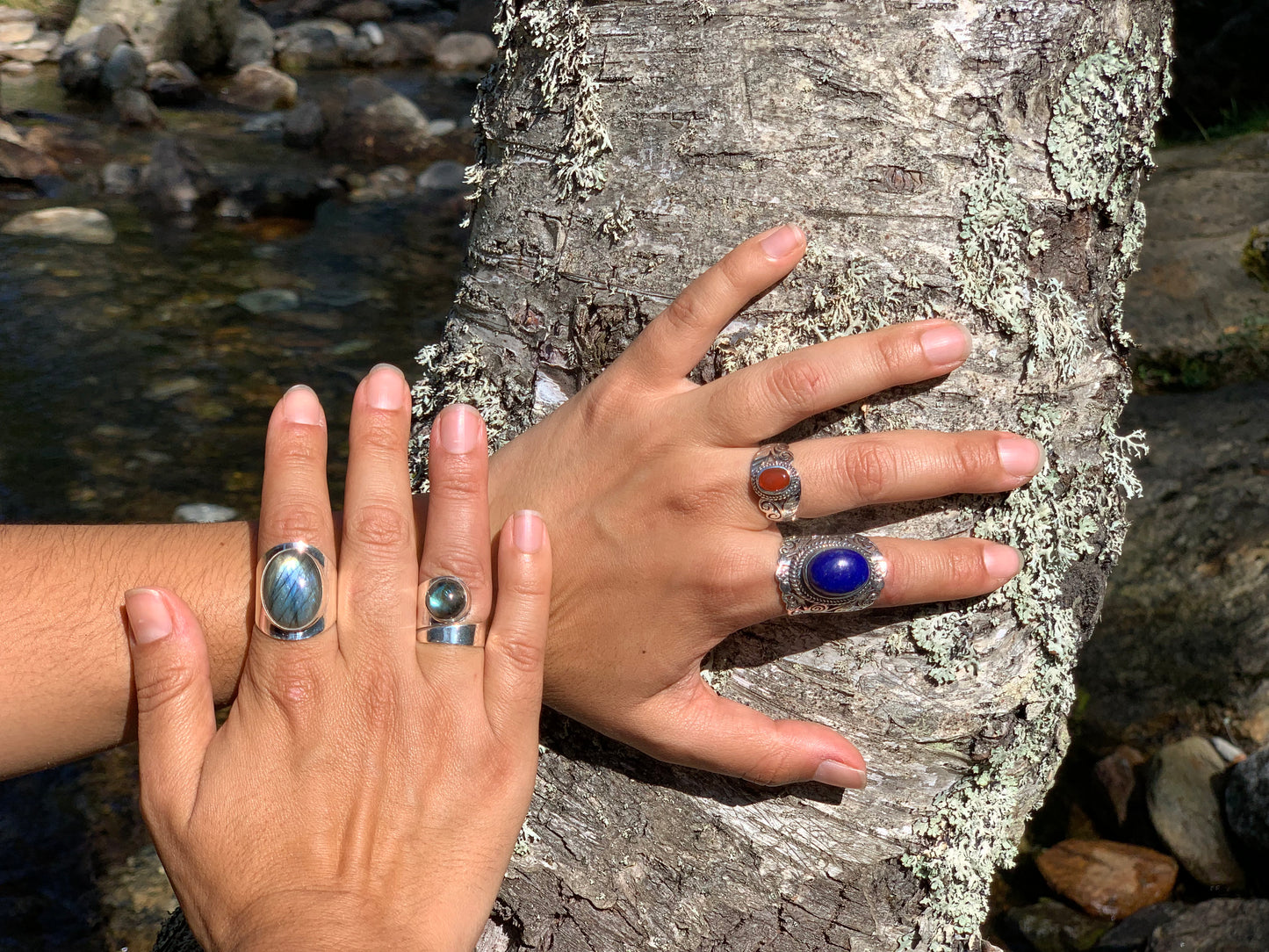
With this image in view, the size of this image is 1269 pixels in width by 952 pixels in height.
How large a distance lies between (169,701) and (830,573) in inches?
39.5

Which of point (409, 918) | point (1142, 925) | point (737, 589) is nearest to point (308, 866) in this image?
point (409, 918)

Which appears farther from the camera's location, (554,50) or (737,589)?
(554,50)

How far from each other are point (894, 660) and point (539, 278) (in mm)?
863

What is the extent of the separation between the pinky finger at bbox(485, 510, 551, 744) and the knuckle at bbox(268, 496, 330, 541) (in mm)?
287

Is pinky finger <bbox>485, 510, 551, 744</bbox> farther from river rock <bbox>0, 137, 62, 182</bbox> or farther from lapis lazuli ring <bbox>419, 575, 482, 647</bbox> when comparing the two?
river rock <bbox>0, 137, 62, 182</bbox>

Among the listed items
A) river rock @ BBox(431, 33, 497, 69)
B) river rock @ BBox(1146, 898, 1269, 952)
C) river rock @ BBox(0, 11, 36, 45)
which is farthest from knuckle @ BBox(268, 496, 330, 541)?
river rock @ BBox(431, 33, 497, 69)

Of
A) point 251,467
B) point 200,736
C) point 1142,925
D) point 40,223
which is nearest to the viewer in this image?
point 200,736

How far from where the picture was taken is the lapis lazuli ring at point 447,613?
154 cm

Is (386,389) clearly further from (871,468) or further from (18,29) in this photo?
(18,29)

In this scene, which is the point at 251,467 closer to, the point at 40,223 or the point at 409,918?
the point at 40,223

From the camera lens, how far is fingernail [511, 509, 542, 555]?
1543 millimetres

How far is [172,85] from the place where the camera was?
11.6 metres

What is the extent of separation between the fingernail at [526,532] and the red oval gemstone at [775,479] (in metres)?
0.34

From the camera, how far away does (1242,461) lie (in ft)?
15.3
